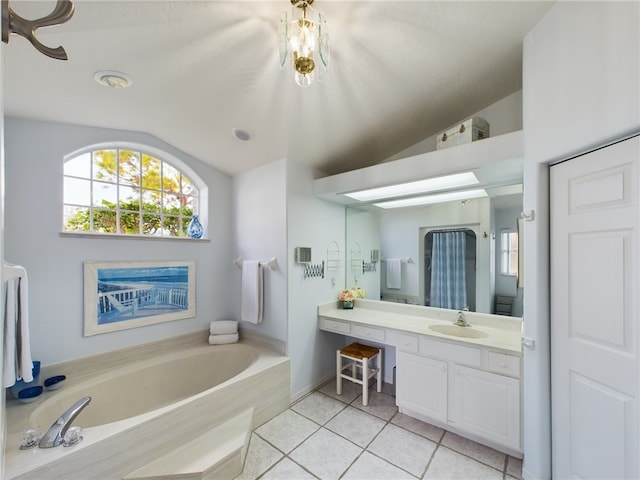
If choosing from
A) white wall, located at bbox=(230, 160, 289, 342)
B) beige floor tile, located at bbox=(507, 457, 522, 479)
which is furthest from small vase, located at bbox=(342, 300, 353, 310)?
beige floor tile, located at bbox=(507, 457, 522, 479)

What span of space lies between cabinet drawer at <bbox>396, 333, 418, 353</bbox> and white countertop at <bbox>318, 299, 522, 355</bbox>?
0.19 feet

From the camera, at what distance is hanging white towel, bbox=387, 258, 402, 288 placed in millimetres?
3156

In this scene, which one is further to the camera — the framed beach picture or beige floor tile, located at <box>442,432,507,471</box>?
the framed beach picture

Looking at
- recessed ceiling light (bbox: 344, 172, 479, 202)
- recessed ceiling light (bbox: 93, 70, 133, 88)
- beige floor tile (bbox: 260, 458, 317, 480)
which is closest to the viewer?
recessed ceiling light (bbox: 93, 70, 133, 88)

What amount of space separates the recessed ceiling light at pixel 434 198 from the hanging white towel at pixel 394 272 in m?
0.64

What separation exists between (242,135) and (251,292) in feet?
5.10

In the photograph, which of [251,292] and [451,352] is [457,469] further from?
[251,292]

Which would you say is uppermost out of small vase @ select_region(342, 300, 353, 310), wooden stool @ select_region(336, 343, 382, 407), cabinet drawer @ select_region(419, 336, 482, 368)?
small vase @ select_region(342, 300, 353, 310)

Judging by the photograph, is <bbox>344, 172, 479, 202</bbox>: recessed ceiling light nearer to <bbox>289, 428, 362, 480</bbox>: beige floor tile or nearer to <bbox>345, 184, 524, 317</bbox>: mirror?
<bbox>345, 184, 524, 317</bbox>: mirror

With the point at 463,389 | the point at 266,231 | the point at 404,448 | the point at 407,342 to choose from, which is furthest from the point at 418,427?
the point at 266,231

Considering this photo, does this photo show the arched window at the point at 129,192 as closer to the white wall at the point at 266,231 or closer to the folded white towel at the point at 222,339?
the white wall at the point at 266,231

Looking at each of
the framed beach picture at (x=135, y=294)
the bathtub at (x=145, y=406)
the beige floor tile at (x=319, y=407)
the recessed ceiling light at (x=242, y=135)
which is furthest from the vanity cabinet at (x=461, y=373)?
the recessed ceiling light at (x=242, y=135)

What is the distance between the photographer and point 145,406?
2.46 metres

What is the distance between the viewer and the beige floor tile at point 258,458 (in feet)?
6.12
